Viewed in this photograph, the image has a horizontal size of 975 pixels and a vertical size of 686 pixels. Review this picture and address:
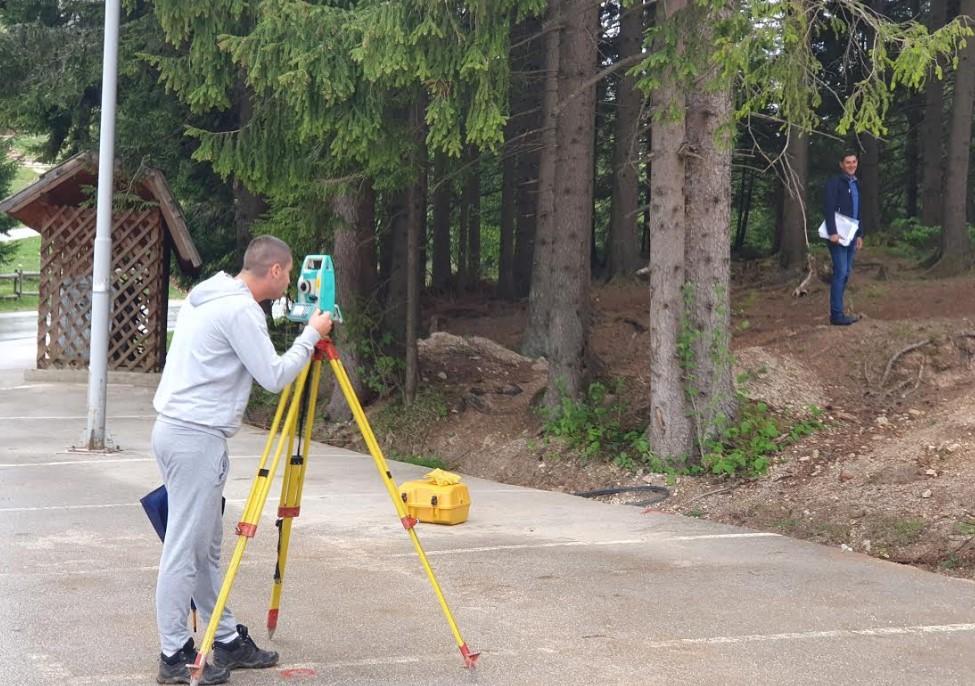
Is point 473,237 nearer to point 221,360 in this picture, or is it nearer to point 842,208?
point 842,208

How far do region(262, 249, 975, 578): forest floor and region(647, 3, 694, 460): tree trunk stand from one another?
46 centimetres

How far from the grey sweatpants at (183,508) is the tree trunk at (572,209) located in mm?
9287

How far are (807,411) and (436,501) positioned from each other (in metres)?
4.76

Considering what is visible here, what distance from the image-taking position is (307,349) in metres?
5.40

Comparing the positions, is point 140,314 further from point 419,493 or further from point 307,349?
point 307,349

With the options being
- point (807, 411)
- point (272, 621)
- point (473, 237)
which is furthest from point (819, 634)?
point (473, 237)

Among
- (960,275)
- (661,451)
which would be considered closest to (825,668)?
(661,451)

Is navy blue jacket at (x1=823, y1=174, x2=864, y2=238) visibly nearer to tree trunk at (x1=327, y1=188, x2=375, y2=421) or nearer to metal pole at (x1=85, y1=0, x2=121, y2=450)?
tree trunk at (x1=327, y1=188, x2=375, y2=421)

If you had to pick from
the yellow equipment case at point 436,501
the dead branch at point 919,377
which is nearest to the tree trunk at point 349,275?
the yellow equipment case at point 436,501

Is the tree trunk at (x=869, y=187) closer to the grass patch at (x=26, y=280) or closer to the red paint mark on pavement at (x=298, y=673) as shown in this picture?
the grass patch at (x=26, y=280)

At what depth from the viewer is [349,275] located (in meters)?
16.8

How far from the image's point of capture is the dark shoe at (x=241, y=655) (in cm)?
569

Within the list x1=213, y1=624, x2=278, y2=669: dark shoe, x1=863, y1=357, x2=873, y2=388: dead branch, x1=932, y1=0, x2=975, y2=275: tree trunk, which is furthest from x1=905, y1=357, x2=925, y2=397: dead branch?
x1=213, y1=624, x2=278, y2=669: dark shoe

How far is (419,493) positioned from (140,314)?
12546mm
